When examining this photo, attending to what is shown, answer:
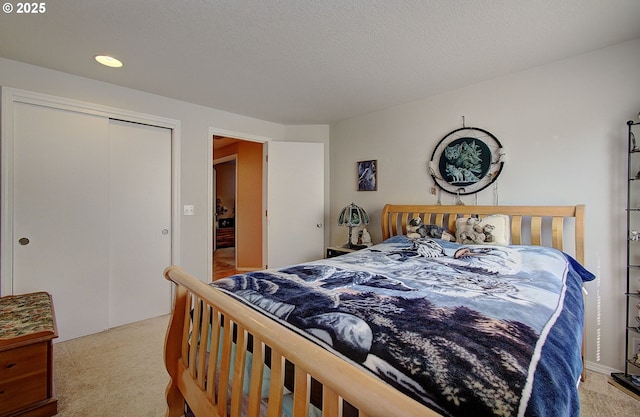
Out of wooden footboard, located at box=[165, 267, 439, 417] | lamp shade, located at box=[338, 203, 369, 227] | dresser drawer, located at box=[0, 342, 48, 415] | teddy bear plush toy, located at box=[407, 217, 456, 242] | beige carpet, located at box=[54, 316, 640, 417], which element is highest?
lamp shade, located at box=[338, 203, 369, 227]

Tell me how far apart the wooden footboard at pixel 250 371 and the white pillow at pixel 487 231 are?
1.95 metres

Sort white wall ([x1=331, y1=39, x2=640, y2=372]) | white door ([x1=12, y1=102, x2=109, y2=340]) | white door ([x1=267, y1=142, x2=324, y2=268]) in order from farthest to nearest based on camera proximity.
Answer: white door ([x1=267, y1=142, x2=324, y2=268]) < white door ([x1=12, y1=102, x2=109, y2=340]) < white wall ([x1=331, y1=39, x2=640, y2=372])

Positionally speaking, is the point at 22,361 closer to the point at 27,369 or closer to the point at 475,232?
the point at 27,369

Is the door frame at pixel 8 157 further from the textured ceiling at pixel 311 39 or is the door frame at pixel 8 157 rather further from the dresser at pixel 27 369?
the dresser at pixel 27 369

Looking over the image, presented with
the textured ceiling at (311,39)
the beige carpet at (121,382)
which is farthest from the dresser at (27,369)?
the textured ceiling at (311,39)

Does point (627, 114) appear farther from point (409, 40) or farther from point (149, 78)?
point (149, 78)

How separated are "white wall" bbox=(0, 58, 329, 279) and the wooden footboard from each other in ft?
6.14

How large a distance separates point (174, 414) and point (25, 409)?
2.82 feet

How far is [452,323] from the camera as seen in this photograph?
94 cm

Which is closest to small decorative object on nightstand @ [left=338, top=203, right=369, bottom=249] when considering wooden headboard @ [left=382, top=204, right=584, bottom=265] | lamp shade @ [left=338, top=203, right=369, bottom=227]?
lamp shade @ [left=338, top=203, right=369, bottom=227]

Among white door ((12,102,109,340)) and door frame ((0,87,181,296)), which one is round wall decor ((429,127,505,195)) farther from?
door frame ((0,87,181,296))

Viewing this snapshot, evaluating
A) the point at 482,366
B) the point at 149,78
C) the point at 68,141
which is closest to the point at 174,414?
the point at 482,366

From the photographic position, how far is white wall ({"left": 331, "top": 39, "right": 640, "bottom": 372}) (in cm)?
202

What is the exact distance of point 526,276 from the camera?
1.55 meters
